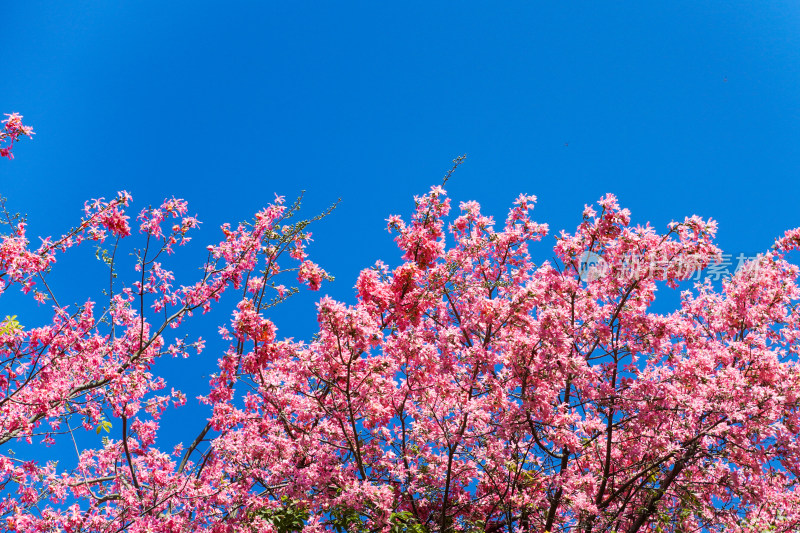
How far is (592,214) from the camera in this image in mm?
8805

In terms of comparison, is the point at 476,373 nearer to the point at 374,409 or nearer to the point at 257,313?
the point at 374,409

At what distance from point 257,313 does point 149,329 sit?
230 centimetres

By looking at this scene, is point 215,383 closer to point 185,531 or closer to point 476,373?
point 185,531

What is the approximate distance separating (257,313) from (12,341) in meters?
3.39

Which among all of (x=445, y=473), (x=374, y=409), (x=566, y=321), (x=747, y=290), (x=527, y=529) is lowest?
(x=527, y=529)

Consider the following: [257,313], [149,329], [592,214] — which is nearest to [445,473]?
[257,313]

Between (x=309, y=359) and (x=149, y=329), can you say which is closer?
(x=309, y=359)

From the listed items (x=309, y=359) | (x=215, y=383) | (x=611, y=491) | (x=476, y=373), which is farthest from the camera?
(x=215, y=383)

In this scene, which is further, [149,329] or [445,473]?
[149,329]

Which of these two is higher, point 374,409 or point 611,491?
point 374,409

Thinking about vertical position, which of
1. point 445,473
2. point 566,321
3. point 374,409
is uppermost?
point 566,321

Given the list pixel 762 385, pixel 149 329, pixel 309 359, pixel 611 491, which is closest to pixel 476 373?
pixel 309 359

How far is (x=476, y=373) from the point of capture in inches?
343

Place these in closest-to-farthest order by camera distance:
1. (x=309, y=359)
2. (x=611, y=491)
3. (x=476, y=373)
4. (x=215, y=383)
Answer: (x=309, y=359) → (x=476, y=373) → (x=611, y=491) → (x=215, y=383)
